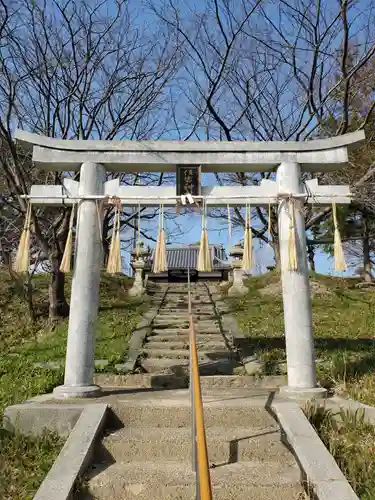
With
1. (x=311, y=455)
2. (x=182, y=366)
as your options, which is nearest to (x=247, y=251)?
(x=182, y=366)

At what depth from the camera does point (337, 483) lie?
3.67 metres

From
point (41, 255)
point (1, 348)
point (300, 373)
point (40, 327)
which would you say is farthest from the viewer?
point (41, 255)

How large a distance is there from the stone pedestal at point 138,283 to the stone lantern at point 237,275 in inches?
129

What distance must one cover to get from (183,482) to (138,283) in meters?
12.3

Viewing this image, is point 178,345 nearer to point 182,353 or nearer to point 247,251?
point 182,353

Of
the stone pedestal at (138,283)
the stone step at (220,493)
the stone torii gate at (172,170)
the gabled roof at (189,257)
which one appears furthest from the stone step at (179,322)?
the gabled roof at (189,257)

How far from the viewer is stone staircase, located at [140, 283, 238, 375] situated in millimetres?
8219

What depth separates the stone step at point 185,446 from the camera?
4531mm

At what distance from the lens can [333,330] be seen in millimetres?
10305

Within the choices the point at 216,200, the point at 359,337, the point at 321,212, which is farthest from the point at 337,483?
the point at 321,212

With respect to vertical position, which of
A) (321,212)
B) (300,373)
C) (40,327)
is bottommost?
(300,373)

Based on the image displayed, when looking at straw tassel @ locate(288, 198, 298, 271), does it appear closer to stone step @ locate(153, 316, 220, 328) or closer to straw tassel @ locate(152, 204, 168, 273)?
straw tassel @ locate(152, 204, 168, 273)

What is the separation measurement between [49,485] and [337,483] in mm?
2479

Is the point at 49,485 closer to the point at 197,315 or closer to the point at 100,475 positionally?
the point at 100,475
